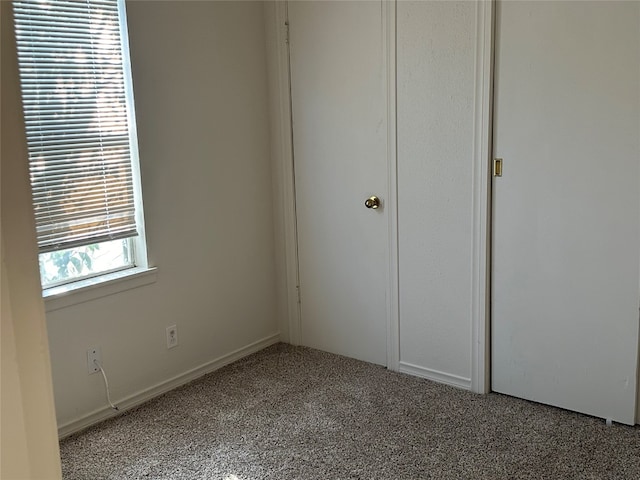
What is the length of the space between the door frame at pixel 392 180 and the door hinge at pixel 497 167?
3 centimetres

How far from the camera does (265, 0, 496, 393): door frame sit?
2.69 meters

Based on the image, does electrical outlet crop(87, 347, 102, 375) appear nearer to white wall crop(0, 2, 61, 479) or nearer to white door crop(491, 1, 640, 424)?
white door crop(491, 1, 640, 424)

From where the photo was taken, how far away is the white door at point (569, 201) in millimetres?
2396

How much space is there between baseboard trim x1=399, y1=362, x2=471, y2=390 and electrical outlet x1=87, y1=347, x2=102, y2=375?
1.45 meters

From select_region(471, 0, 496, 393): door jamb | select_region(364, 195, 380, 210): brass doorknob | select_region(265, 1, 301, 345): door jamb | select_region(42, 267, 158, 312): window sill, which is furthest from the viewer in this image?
select_region(265, 1, 301, 345): door jamb

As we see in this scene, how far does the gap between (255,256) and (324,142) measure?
2.43 ft

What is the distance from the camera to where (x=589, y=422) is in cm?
260

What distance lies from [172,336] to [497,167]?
171cm

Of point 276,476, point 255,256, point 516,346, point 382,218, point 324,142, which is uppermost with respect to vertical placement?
point 324,142

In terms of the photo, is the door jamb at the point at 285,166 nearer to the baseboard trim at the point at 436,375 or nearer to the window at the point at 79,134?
the baseboard trim at the point at 436,375

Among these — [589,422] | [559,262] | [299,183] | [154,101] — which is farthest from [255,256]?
[589,422]

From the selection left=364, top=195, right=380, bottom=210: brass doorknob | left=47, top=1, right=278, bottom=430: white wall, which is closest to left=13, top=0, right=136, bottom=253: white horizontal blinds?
left=47, top=1, right=278, bottom=430: white wall

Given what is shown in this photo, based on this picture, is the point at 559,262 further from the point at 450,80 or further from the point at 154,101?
the point at 154,101

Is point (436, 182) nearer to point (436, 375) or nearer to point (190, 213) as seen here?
point (436, 375)
